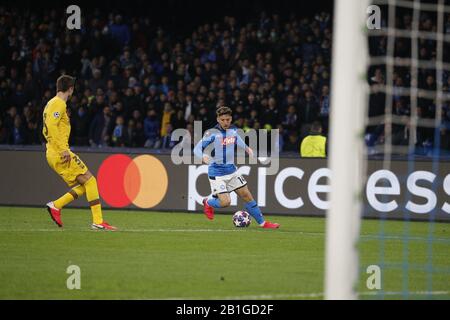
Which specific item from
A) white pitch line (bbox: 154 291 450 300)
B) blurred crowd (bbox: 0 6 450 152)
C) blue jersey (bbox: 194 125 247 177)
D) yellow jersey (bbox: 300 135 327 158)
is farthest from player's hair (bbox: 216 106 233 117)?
white pitch line (bbox: 154 291 450 300)

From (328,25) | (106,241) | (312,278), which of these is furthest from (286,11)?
(312,278)

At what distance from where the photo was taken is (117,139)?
68.1 ft

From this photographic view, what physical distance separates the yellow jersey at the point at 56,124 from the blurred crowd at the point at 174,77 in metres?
7.02

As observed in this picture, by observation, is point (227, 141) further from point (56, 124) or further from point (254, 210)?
point (56, 124)

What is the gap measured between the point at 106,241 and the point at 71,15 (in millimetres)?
13879

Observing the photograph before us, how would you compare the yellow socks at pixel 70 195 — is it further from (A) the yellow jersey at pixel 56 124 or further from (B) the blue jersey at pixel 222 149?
(B) the blue jersey at pixel 222 149

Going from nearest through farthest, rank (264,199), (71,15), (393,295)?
(393,295)
(264,199)
(71,15)

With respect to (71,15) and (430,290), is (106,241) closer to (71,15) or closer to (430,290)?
(430,290)

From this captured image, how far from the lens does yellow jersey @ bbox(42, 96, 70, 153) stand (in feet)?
43.8

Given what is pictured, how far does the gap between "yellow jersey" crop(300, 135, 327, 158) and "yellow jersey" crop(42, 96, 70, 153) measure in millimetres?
5812

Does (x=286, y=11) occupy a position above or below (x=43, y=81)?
above

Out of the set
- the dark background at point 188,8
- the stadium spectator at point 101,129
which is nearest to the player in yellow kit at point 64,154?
the stadium spectator at point 101,129

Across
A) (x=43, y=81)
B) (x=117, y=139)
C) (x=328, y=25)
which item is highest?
(x=328, y=25)

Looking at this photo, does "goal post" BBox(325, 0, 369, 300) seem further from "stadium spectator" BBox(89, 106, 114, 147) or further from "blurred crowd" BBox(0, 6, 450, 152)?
"stadium spectator" BBox(89, 106, 114, 147)
